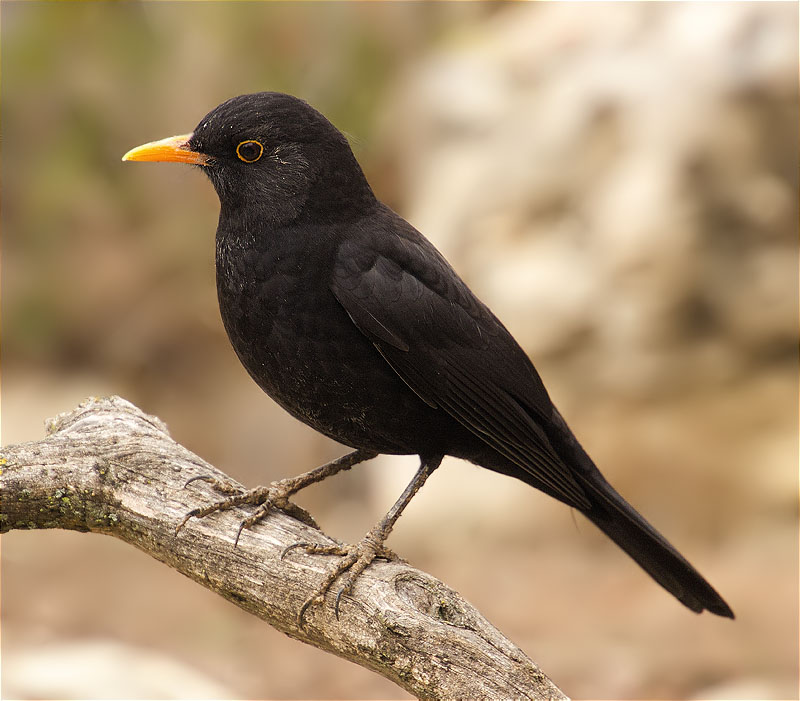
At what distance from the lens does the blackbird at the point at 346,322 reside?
334 centimetres

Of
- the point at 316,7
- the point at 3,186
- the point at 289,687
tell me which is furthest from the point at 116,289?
the point at 289,687

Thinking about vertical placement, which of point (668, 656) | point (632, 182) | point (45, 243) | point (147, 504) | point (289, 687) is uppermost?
point (632, 182)

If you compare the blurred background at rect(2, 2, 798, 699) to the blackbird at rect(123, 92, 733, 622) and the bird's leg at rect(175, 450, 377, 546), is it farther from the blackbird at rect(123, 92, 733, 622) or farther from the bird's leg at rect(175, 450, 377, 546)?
the blackbird at rect(123, 92, 733, 622)

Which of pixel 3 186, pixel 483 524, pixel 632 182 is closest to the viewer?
pixel 632 182

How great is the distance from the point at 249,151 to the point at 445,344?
1036mm

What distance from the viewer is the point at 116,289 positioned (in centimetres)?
1064

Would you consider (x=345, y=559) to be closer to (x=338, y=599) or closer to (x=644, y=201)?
(x=338, y=599)

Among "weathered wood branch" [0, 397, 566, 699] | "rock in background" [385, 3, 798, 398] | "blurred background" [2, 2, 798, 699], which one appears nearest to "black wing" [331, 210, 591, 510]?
"weathered wood branch" [0, 397, 566, 699]

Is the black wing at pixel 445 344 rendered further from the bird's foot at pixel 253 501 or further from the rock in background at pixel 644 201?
the rock in background at pixel 644 201

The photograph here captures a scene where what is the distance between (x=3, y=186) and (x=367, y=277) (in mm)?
7559

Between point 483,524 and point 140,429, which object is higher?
point 483,524

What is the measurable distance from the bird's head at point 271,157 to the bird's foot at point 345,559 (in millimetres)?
1192

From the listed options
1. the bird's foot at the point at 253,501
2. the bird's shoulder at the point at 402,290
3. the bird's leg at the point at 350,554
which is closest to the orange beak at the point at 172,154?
the bird's shoulder at the point at 402,290

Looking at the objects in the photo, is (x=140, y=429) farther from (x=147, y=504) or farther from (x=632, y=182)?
(x=632, y=182)
